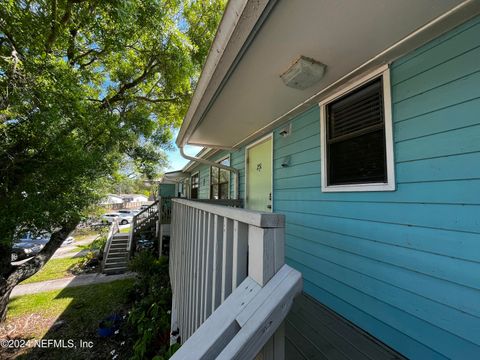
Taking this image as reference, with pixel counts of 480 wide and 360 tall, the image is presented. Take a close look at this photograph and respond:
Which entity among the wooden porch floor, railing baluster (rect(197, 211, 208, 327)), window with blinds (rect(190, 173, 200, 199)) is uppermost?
window with blinds (rect(190, 173, 200, 199))

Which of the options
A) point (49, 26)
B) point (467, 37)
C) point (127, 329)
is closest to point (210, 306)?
point (467, 37)

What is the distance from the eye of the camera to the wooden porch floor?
158 centimetres

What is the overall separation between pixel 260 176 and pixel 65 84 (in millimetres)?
3306

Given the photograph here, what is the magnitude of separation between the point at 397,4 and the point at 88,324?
21.7 feet

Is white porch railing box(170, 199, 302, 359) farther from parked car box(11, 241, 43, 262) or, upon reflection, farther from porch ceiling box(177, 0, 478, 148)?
parked car box(11, 241, 43, 262)

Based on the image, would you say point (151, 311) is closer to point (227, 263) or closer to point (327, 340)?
point (327, 340)

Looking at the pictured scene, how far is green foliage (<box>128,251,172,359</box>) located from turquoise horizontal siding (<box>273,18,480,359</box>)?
2472mm

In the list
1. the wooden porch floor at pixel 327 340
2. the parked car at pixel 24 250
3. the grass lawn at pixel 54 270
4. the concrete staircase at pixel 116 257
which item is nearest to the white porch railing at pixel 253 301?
the wooden porch floor at pixel 327 340

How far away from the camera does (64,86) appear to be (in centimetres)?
310

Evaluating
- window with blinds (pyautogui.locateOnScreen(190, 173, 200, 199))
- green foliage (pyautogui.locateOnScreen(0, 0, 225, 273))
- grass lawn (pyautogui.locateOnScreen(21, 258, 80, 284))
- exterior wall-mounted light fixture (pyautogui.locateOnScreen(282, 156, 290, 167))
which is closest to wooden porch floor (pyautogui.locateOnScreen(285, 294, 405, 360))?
exterior wall-mounted light fixture (pyautogui.locateOnScreen(282, 156, 290, 167))

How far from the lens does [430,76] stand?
1583 mm

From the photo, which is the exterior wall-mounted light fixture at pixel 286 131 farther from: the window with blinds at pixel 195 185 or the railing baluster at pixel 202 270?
the window with blinds at pixel 195 185

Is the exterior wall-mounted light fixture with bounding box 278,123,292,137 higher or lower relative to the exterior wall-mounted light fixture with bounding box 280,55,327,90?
lower

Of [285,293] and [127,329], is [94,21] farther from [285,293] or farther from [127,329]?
[127,329]
